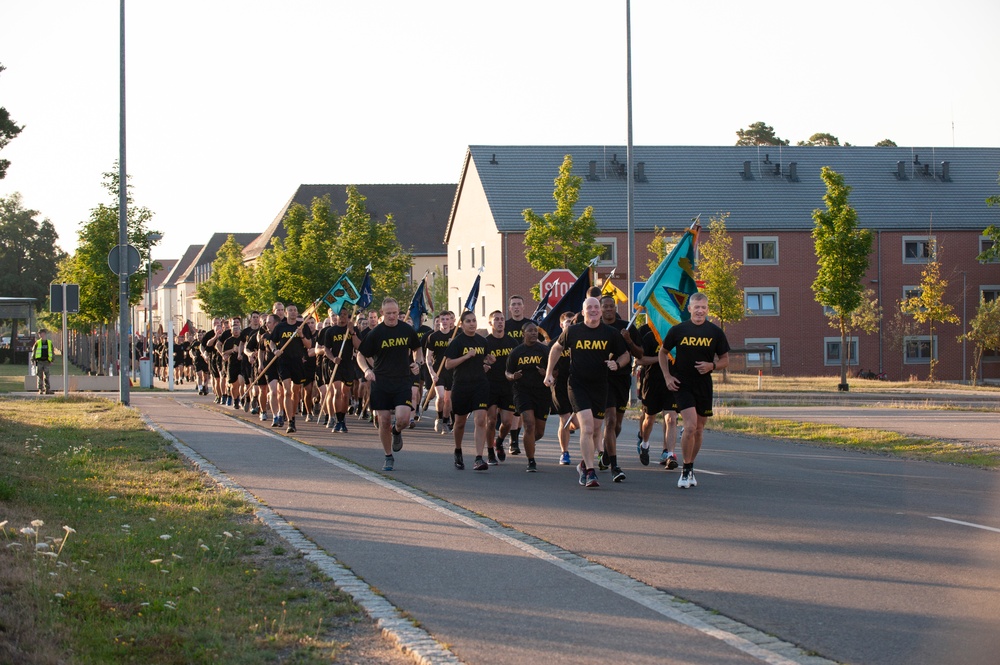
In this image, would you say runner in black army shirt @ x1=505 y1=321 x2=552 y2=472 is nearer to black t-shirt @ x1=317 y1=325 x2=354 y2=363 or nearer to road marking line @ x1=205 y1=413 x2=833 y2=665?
road marking line @ x1=205 y1=413 x2=833 y2=665

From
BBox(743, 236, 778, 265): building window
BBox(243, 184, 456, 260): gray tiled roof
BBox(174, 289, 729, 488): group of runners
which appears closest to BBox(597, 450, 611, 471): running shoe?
BBox(174, 289, 729, 488): group of runners

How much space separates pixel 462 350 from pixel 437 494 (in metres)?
3.08

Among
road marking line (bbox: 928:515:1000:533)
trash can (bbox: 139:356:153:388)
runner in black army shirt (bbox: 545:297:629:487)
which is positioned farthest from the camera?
trash can (bbox: 139:356:153:388)

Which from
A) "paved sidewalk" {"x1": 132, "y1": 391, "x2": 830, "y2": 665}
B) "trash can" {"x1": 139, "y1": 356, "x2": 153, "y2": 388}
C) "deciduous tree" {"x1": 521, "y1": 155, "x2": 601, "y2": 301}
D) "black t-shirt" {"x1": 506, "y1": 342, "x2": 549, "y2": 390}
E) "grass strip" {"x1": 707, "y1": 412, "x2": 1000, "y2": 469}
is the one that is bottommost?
"paved sidewalk" {"x1": 132, "y1": 391, "x2": 830, "y2": 665}

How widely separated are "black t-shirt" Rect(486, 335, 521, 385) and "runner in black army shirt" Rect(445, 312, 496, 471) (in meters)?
0.22

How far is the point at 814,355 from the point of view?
62969mm

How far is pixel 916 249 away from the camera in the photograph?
210 ft

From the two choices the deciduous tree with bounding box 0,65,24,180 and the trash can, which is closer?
the deciduous tree with bounding box 0,65,24,180

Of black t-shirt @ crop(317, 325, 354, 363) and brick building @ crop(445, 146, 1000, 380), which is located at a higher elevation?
brick building @ crop(445, 146, 1000, 380)

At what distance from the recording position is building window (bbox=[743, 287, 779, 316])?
63.0 m

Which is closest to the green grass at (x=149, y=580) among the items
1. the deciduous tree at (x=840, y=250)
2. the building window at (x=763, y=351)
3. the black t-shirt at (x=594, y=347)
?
the black t-shirt at (x=594, y=347)

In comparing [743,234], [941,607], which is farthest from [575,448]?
[743,234]

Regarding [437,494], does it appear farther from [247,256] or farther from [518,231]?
[247,256]

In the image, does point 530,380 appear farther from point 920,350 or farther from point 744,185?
point 744,185
